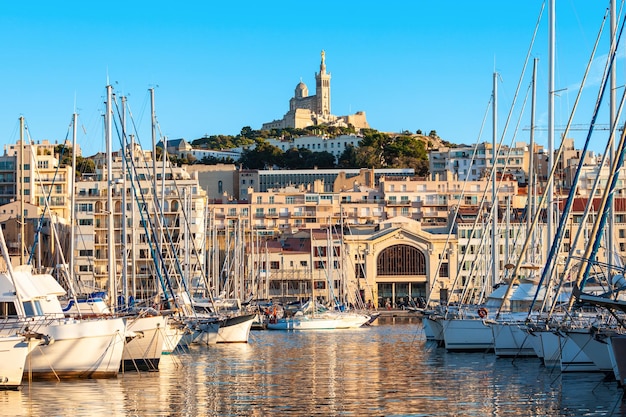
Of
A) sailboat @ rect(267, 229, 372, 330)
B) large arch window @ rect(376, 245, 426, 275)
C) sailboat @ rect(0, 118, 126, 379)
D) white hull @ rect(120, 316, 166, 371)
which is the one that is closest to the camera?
sailboat @ rect(0, 118, 126, 379)

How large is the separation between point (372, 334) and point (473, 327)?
24.4m

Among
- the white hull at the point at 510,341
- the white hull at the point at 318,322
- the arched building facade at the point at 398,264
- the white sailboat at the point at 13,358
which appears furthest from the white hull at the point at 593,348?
the arched building facade at the point at 398,264

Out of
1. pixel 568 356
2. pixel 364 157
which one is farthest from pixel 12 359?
pixel 364 157

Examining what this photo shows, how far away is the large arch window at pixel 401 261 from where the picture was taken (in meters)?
124

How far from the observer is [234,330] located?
2345 inches

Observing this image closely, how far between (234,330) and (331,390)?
25.0 m

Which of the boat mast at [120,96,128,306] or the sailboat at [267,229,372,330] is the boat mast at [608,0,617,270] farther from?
the sailboat at [267,229,372,330]

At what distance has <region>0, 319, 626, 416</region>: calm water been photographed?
96.2 feet

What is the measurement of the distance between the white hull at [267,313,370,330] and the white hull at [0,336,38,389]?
164 ft

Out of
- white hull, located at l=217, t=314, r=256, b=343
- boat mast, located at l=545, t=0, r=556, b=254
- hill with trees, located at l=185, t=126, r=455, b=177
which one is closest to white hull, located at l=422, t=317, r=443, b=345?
white hull, located at l=217, t=314, r=256, b=343

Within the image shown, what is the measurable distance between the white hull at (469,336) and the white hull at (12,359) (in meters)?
22.3

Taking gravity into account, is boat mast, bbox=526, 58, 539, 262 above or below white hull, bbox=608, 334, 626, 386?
above

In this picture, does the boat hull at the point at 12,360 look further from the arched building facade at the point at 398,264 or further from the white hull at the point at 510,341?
the arched building facade at the point at 398,264

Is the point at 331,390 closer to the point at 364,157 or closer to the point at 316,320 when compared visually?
the point at 316,320
